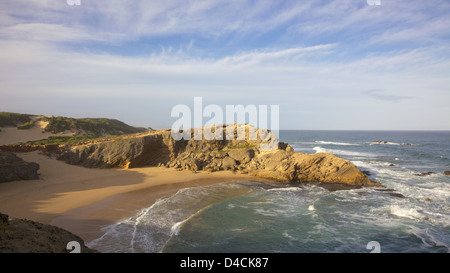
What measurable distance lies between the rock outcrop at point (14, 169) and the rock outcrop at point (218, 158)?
16.2 ft

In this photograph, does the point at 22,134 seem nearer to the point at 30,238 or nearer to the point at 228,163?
the point at 228,163

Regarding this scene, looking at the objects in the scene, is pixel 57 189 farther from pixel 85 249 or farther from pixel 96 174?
pixel 85 249

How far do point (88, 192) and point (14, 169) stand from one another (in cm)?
492

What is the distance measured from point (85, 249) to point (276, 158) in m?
17.4

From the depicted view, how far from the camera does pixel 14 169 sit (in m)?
15.3

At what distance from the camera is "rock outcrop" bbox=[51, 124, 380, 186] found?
19.9 meters

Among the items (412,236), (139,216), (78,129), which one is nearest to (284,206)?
(412,236)

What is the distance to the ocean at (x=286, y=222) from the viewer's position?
919 cm

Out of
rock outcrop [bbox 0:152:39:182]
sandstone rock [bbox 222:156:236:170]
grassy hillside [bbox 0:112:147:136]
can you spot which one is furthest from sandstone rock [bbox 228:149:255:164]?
grassy hillside [bbox 0:112:147:136]
